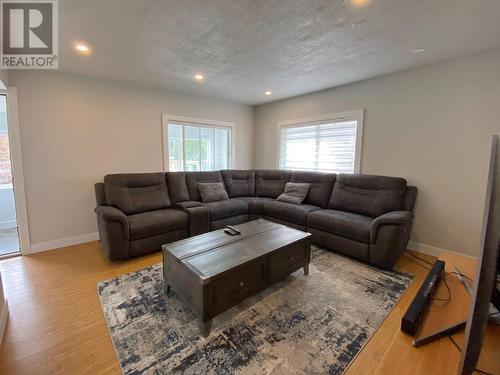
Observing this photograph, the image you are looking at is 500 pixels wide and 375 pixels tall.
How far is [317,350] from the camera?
154 centimetres

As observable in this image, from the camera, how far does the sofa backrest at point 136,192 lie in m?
3.10

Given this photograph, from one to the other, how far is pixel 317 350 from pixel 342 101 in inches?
139

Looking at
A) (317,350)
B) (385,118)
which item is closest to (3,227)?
(317,350)

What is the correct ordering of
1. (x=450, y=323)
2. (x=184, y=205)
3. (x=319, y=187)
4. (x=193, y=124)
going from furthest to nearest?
(x=193, y=124), (x=319, y=187), (x=184, y=205), (x=450, y=323)

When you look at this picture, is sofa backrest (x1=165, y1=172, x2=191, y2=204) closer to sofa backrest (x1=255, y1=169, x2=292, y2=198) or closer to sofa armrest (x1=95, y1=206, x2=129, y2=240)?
sofa armrest (x1=95, y1=206, x2=129, y2=240)

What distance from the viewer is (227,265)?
5.81ft

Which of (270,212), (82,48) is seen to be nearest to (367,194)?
(270,212)

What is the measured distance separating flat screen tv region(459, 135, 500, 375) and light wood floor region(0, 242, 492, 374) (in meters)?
0.73

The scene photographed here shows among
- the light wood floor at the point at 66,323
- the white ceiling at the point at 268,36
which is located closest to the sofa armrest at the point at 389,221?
the light wood floor at the point at 66,323

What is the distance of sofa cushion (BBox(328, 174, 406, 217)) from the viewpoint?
2998 millimetres

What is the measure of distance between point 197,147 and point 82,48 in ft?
7.85

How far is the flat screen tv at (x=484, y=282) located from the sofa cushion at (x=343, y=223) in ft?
6.85

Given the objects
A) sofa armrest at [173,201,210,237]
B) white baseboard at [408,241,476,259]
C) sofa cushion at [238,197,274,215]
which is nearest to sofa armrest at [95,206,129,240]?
sofa armrest at [173,201,210,237]

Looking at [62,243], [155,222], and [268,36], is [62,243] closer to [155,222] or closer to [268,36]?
[155,222]
